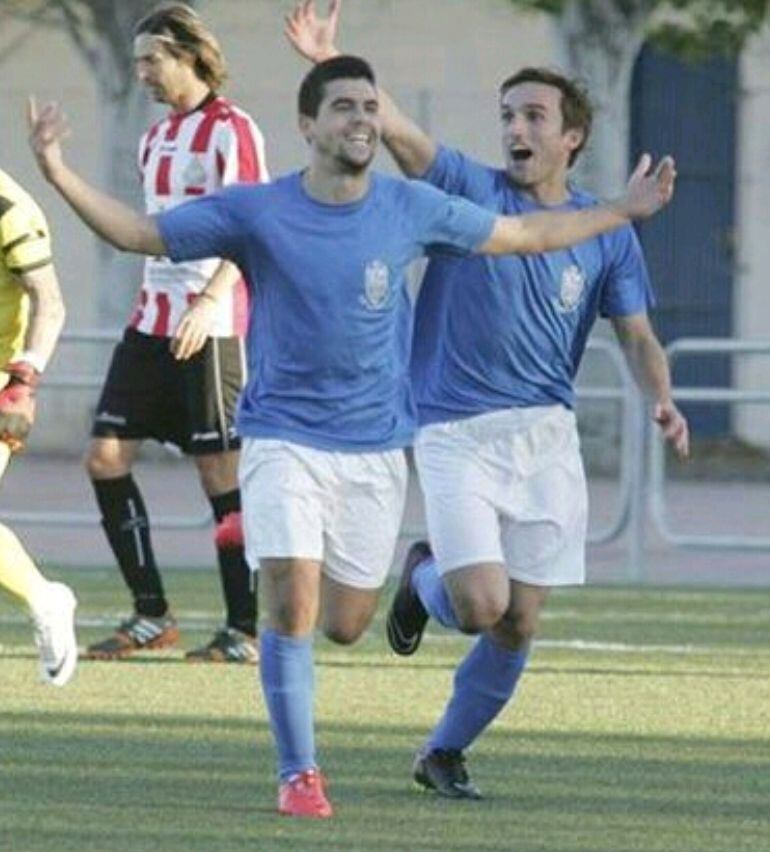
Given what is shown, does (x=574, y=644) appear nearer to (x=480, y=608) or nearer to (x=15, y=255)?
(x=15, y=255)

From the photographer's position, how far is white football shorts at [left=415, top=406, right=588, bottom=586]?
1051 centimetres

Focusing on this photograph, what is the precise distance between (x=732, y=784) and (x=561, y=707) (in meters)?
2.01

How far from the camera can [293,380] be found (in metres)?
10.0

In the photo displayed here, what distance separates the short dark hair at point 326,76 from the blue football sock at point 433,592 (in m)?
1.43

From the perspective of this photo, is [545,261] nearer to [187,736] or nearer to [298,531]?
[298,531]

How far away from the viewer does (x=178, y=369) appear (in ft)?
45.9

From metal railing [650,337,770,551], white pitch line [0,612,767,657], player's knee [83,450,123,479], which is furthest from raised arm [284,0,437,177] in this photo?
metal railing [650,337,770,551]

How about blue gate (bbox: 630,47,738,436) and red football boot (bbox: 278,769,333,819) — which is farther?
blue gate (bbox: 630,47,738,436)

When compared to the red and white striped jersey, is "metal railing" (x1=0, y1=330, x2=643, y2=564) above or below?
below

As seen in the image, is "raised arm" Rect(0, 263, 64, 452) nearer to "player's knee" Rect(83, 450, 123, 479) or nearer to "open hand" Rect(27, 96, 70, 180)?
"player's knee" Rect(83, 450, 123, 479)

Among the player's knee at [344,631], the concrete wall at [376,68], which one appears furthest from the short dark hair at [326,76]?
the concrete wall at [376,68]

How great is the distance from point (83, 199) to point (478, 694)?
1769 mm

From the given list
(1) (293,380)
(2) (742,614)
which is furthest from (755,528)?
(1) (293,380)

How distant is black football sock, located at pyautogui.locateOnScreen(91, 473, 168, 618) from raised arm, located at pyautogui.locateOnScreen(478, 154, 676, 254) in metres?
4.26
